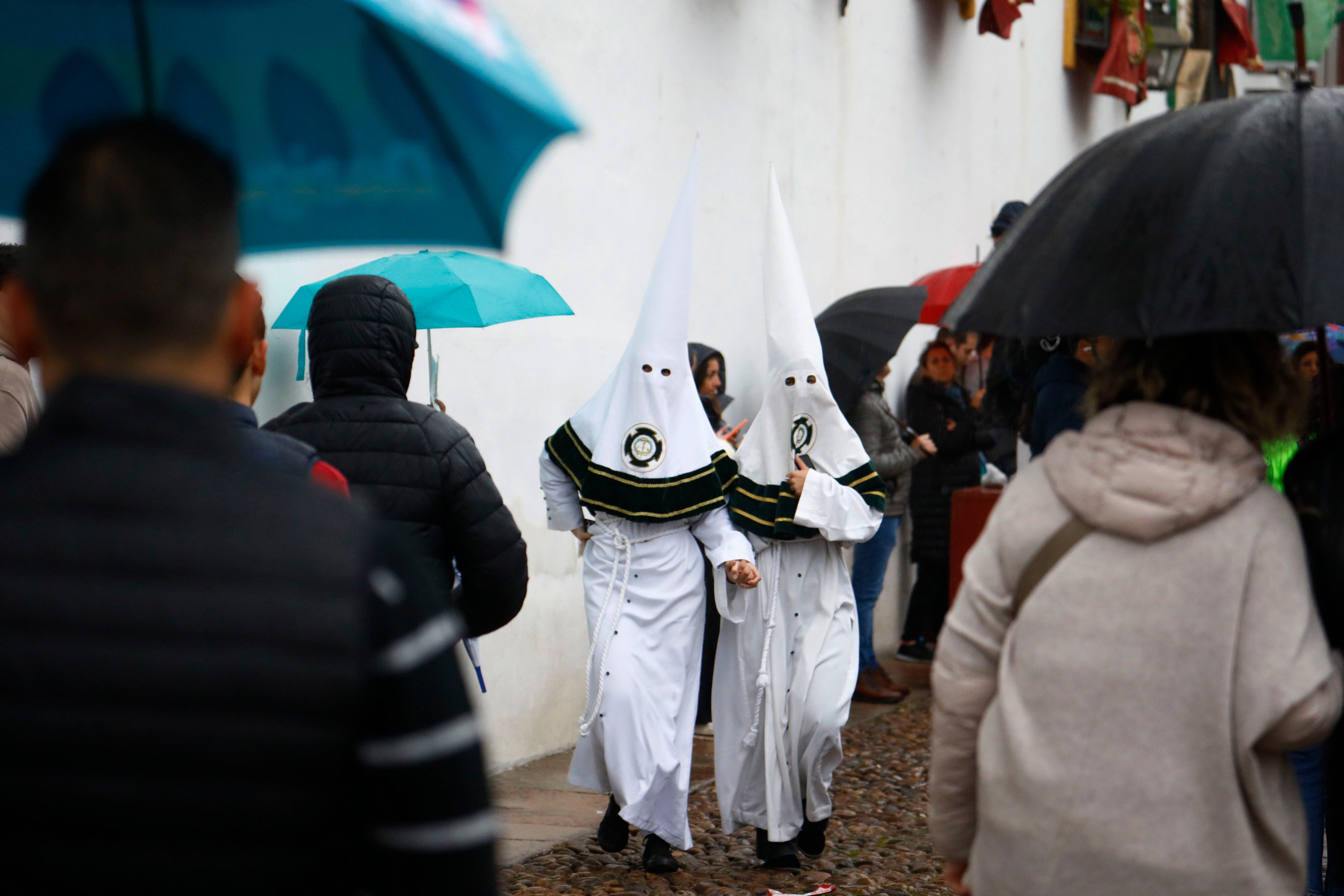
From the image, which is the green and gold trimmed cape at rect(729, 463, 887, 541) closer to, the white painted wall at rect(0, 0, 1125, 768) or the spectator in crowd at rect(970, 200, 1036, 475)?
the spectator in crowd at rect(970, 200, 1036, 475)

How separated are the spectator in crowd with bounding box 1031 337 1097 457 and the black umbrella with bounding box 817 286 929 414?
7.40ft

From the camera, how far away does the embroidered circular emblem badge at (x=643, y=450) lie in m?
5.50

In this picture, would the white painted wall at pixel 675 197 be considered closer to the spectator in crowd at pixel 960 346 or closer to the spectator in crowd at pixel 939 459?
the spectator in crowd at pixel 960 346

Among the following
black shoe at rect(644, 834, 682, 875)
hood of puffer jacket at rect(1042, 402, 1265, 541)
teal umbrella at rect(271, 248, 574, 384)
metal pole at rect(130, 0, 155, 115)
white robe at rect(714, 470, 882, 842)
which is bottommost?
black shoe at rect(644, 834, 682, 875)

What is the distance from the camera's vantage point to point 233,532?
1.33m

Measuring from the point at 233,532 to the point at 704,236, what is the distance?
24.7ft

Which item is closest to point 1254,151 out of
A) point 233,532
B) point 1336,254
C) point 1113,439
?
point 1336,254

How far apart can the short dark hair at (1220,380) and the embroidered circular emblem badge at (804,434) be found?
3.24 meters

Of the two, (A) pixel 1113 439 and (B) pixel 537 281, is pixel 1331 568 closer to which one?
(A) pixel 1113 439

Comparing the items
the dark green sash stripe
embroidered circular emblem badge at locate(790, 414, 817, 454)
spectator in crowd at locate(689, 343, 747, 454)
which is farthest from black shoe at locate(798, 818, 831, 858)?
spectator in crowd at locate(689, 343, 747, 454)

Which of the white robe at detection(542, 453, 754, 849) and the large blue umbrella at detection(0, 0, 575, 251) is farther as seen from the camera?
the white robe at detection(542, 453, 754, 849)

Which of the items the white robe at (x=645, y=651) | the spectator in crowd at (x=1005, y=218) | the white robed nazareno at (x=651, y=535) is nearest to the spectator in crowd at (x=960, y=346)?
the spectator in crowd at (x=1005, y=218)

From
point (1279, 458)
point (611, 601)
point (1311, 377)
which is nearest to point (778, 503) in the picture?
point (611, 601)

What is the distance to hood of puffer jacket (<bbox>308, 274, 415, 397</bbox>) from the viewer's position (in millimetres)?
3885
